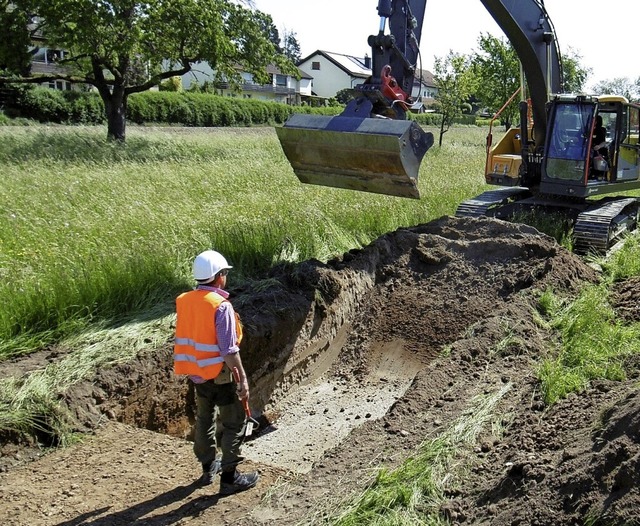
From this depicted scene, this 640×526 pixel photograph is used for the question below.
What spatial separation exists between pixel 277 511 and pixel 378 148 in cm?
431

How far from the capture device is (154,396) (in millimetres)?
5711

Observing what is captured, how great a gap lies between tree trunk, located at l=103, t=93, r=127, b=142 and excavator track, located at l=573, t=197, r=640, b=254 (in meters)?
15.6

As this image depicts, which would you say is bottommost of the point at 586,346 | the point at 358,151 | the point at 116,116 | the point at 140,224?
the point at 586,346

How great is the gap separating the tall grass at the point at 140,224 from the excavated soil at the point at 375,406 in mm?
758

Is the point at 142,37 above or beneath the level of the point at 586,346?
above

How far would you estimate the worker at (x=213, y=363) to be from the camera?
4.26 metres

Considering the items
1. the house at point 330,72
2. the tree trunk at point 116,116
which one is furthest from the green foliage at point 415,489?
the house at point 330,72

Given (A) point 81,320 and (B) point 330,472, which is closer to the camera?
(B) point 330,472

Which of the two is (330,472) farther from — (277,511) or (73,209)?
(73,209)

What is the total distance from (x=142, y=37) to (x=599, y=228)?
13812mm

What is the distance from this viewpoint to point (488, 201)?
11.3m

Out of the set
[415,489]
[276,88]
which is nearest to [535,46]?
[415,489]

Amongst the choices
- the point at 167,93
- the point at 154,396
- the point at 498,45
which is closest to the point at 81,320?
the point at 154,396

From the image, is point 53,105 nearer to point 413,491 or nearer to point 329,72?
point 413,491
